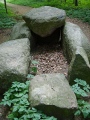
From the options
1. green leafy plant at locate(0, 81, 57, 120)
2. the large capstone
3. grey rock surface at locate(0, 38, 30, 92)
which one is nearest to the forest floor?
grey rock surface at locate(0, 38, 30, 92)

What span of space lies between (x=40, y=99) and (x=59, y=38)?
4877mm

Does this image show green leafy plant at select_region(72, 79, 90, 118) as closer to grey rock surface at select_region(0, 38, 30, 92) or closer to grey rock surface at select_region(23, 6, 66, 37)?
grey rock surface at select_region(0, 38, 30, 92)

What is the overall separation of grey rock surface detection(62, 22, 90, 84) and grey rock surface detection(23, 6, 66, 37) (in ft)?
1.39

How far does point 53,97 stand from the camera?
178 inches

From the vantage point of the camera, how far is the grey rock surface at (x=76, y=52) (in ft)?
18.3

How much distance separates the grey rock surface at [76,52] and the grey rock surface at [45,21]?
423 millimetres

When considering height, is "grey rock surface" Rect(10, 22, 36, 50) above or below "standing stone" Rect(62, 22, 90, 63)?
below

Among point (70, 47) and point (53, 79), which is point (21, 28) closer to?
point (70, 47)

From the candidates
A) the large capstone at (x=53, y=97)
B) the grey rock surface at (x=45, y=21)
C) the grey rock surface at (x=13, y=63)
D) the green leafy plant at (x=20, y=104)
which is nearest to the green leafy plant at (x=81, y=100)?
the large capstone at (x=53, y=97)

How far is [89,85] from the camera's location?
18.9 feet

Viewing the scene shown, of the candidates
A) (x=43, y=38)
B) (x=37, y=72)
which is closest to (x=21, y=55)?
(x=37, y=72)

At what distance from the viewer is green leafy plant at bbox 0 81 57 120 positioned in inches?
167

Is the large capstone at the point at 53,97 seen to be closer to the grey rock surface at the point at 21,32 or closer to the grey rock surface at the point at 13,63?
the grey rock surface at the point at 13,63

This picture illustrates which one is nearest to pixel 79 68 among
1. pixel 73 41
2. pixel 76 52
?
pixel 76 52
